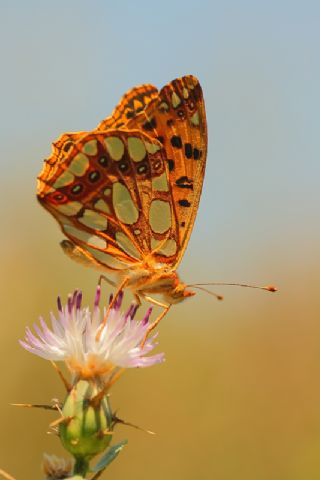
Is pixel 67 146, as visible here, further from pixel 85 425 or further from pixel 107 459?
pixel 107 459

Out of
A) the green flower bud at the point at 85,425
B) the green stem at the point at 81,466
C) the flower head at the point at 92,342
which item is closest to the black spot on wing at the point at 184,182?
the flower head at the point at 92,342

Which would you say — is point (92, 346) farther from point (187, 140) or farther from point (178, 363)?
point (178, 363)

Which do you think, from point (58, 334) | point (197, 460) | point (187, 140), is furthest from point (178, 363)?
point (58, 334)

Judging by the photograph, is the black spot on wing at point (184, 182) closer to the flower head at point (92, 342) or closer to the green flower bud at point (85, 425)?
the flower head at point (92, 342)

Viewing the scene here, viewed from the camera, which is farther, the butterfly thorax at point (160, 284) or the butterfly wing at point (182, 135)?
the butterfly wing at point (182, 135)

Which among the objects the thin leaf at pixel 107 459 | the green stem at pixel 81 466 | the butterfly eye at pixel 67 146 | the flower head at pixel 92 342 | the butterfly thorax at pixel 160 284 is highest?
the butterfly eye at pixel 67 146

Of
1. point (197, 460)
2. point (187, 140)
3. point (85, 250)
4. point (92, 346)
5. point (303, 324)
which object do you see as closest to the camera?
point (92, 346)

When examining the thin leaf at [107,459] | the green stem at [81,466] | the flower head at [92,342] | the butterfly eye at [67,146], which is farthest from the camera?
the butterfly eye at [67,146]
